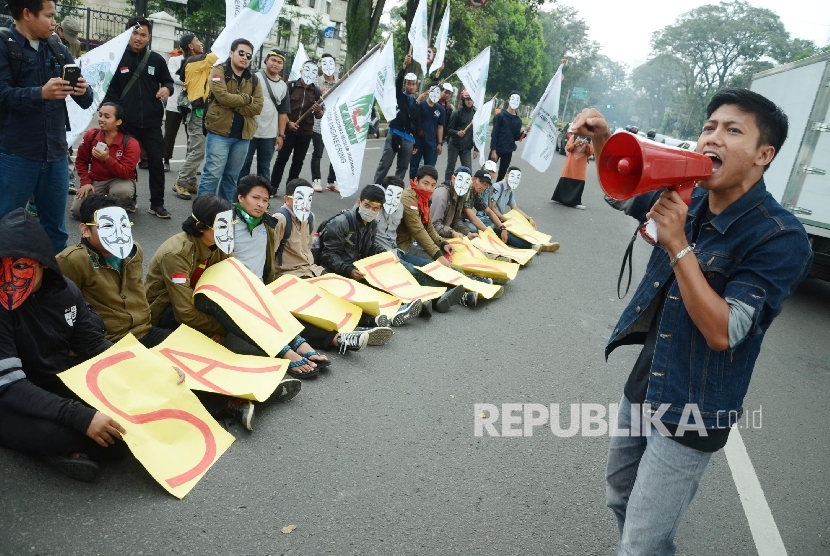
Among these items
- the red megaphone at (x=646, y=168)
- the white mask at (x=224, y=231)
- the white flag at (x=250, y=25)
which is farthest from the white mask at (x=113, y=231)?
the white flag at (x=250, y=25)

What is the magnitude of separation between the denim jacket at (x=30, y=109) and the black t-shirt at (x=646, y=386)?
3717 millimetres

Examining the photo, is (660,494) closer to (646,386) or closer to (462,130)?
(646,386)

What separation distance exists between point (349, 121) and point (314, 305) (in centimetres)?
309

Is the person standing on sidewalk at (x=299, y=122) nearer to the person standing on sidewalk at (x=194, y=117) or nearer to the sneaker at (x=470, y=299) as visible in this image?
the person standing on sidewalk at (x=194, y=117)

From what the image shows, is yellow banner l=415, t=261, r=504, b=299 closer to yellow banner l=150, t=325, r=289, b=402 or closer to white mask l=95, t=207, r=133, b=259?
yellow banner l=150, t=325, r=289, b=402

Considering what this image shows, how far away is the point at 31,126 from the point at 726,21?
71.5 meters

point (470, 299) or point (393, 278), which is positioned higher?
point (393, 278)

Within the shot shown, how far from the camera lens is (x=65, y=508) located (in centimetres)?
271

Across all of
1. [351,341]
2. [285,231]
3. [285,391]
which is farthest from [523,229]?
[285,391]

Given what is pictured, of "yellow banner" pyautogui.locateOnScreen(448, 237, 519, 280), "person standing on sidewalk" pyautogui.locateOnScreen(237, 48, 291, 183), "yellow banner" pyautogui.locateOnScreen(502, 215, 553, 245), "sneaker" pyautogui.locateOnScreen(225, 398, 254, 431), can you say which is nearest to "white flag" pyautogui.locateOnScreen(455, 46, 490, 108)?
"yellow banner" pyautogui.locateOnScreen(502, 215, 553, 245)

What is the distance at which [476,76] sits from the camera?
1172 centimetres

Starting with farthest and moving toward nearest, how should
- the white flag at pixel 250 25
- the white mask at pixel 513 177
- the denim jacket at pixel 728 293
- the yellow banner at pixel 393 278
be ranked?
the white mask at pixel 513 177, the white flag at pixel 250 25, the yellow banner at pixel 393 278, the denim jacket at pixel 728 293

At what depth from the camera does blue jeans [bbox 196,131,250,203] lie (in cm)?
683

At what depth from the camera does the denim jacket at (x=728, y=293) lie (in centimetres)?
188
